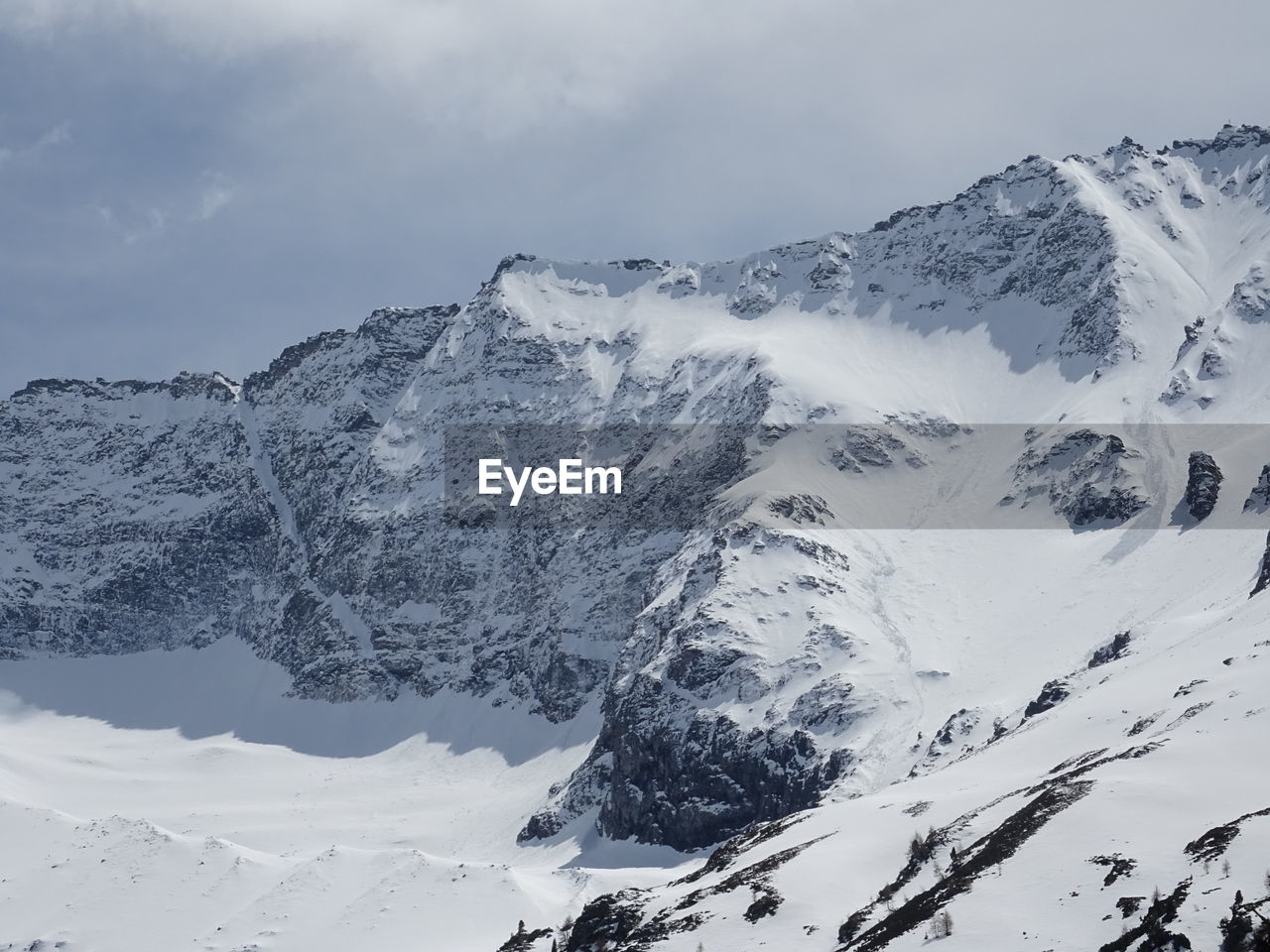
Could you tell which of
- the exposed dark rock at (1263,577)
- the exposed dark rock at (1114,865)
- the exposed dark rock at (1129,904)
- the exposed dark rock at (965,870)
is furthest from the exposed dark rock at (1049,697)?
the exposed dark rock at (1129,904)

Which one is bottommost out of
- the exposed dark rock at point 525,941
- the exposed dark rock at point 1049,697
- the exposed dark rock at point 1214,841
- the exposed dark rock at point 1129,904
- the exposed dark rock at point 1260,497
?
the exposed dark rock at point 525,941

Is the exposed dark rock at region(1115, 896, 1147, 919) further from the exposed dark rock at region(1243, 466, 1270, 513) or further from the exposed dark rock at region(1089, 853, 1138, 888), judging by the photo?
the exposed dark rock at region(1243, 466, 1270, 513)

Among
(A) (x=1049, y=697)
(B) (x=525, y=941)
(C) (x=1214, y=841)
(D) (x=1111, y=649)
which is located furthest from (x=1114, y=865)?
(D) (x=1111, y=649)

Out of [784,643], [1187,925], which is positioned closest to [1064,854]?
[1187,925]

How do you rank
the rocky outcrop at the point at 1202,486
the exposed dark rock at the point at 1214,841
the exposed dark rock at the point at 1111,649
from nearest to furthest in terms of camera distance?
the exposed dark rock at the point at 1214,841, the exposed dark rock at the point at 1111,649, the rocky outcrop at the point at 1202,486

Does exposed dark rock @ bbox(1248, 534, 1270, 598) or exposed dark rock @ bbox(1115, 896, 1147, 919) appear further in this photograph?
exposed dark rock @ bbox(1248, 534, 1270, 598)

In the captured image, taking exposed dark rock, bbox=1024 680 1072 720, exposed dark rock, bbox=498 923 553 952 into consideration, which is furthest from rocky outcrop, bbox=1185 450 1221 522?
exposed dark rock, bbox=498 923 553 952

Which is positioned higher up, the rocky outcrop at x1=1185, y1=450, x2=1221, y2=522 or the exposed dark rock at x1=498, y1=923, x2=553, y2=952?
the rocky outcrop at x1=1185, y1=450, x2=1221, y2=522

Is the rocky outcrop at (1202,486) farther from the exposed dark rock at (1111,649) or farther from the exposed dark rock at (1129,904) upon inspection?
the exposed dark rock at (1129,904)

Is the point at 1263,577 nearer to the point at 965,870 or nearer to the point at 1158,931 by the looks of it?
the point at 965,870
